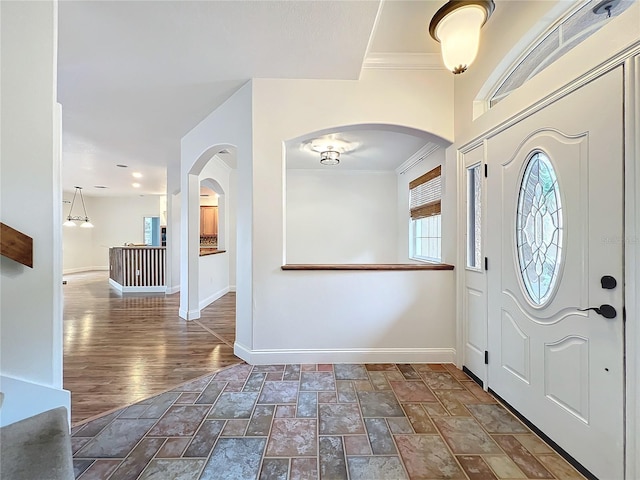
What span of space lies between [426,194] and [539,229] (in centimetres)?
274

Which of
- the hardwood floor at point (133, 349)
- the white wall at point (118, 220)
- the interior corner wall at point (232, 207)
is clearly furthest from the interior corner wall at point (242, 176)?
the white wall at point (118, 220)

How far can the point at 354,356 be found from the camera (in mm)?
2820

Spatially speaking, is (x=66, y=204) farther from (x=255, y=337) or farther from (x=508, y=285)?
(x=508, y=285)

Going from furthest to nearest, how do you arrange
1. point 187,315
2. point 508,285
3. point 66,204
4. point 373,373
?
point 66,204 → point 187,315 → point 373,373 → point 508,285

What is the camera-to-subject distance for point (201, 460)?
159 centimetres

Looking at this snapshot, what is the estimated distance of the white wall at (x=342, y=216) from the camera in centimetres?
592

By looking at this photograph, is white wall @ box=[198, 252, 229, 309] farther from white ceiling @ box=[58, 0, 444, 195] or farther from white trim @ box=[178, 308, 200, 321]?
white ceiling @ box=[58, 0, 444, 195]

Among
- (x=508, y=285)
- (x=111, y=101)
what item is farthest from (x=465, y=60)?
(x=111, y=101)

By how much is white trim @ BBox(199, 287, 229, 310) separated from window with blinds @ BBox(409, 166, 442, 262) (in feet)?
12.7

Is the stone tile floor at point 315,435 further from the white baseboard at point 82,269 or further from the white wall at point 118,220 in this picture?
the white baseboard at point 82,269

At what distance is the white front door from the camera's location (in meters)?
1.39

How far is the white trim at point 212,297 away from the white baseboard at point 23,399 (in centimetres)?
343

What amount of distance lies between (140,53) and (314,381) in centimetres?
316

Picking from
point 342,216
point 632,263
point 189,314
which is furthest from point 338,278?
point 342,216
